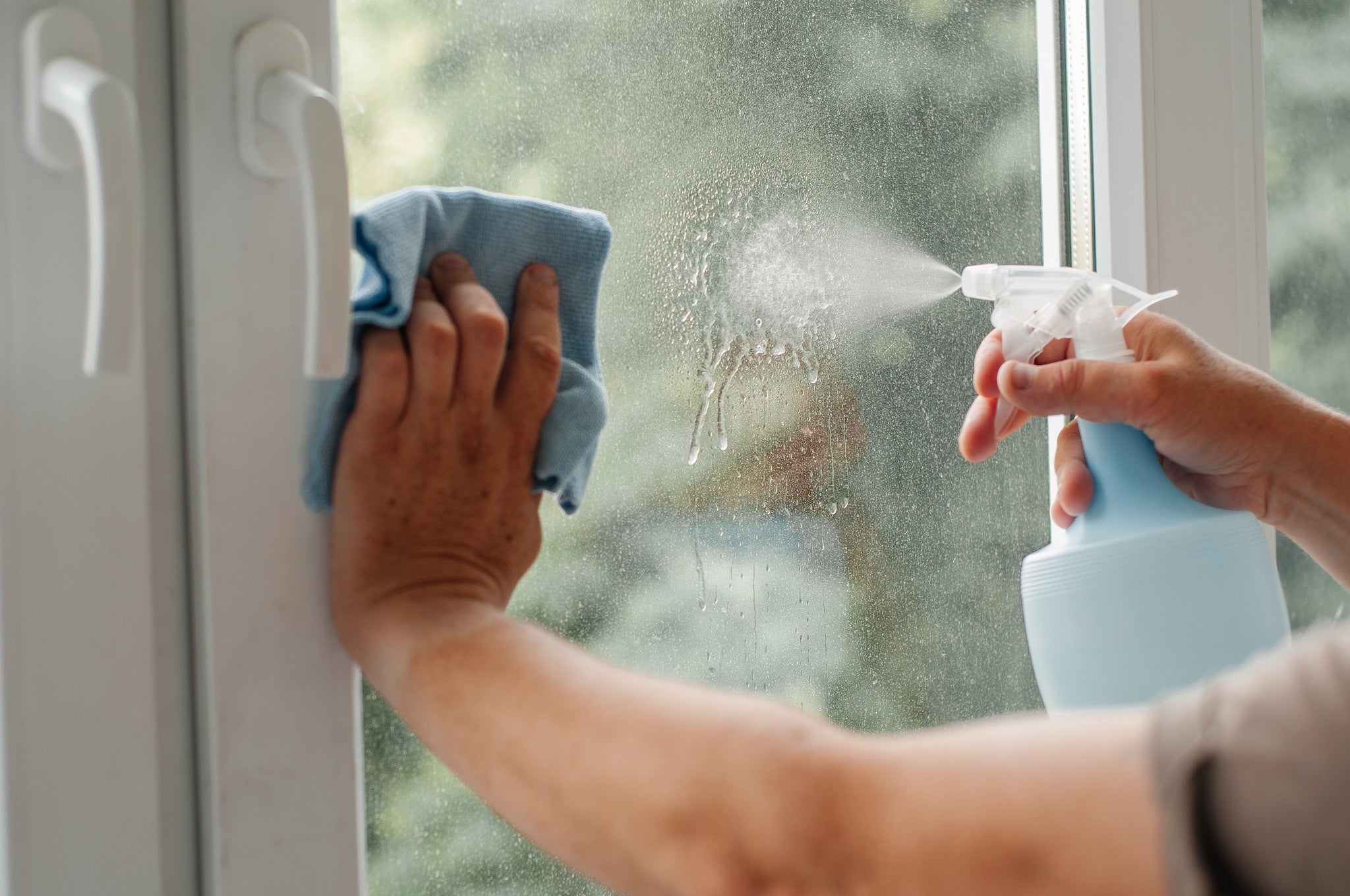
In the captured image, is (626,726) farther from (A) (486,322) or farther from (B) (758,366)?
(B) (758,366)

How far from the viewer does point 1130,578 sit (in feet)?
1.91

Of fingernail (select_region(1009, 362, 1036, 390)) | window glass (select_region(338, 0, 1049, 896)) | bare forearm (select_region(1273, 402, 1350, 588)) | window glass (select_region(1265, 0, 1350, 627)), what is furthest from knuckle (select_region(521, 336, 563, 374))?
window glass (select_region(1265, 0, 1350, 627))

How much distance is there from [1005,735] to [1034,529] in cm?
52

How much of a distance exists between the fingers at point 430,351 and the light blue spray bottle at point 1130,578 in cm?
36

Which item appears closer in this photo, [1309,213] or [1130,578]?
[1130,578]

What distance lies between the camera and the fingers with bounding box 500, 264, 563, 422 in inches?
19.3

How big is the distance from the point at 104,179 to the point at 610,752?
267mm

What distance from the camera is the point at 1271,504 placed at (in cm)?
68

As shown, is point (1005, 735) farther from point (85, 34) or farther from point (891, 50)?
point (891, 50)

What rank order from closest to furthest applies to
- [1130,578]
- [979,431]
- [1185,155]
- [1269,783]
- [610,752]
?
[1269,783] → [610,752] → [1130,578] → [979,431] → [1185,155]

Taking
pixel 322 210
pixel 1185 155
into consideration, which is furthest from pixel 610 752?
pixel 1185 155

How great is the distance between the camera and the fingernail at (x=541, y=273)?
0.50 metres

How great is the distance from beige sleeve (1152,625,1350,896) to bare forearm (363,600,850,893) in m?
0.11

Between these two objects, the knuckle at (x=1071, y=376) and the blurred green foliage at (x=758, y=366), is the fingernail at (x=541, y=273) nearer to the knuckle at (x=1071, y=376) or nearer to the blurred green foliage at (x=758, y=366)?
the blurred green foliage at (x=758, y=366)
